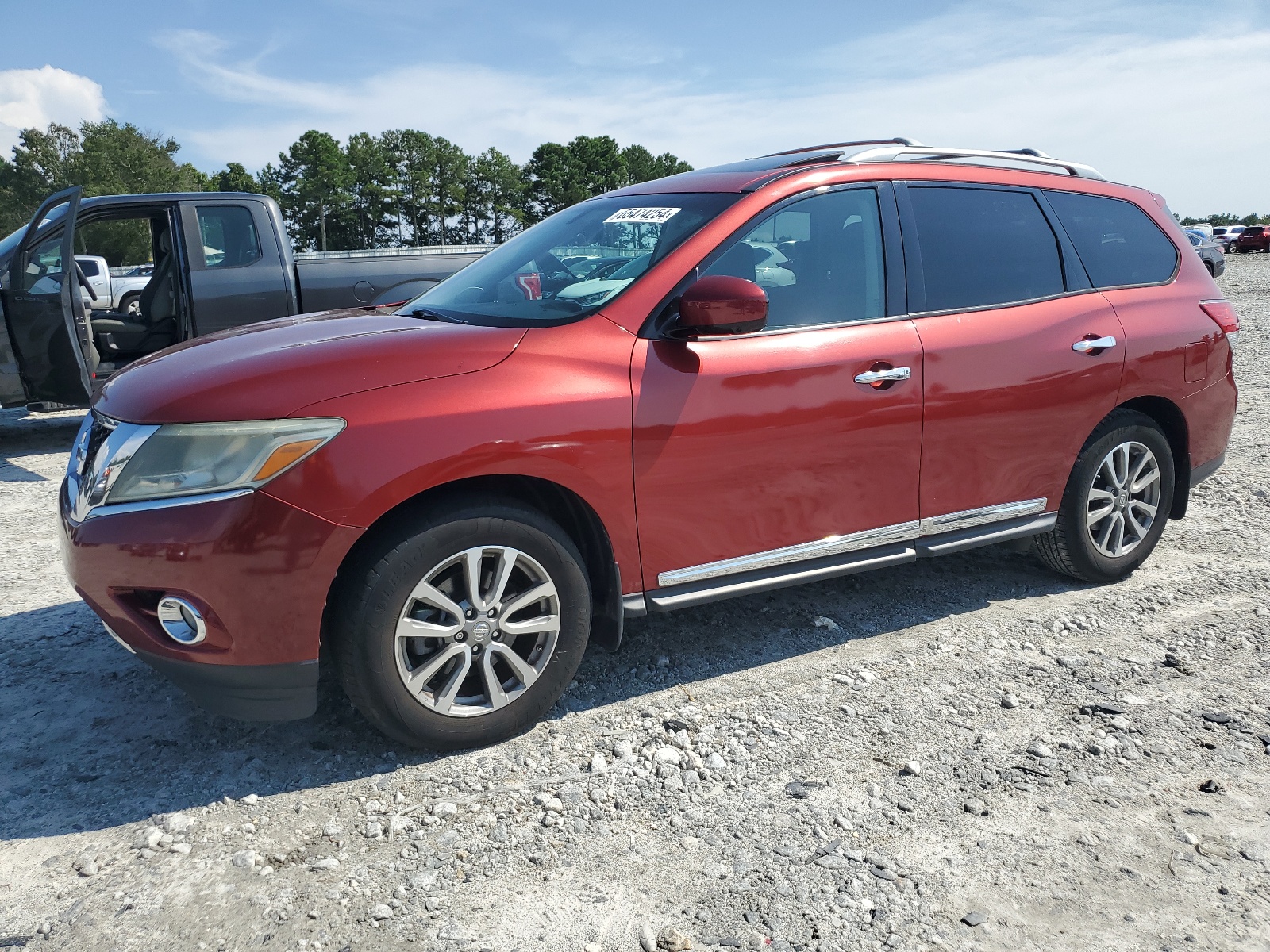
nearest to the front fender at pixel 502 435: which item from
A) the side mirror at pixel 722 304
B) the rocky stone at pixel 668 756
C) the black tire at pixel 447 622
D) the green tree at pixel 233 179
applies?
the black tire at pixel 447 622

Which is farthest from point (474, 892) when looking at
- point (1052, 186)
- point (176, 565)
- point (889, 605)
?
point (1052, 186)

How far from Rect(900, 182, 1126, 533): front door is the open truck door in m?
6.45

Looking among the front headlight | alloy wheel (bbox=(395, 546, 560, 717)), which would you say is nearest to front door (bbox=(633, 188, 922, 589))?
alloy wheel (bbox=(395, 546, 560, 717))

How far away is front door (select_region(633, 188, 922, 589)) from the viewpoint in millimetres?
3209

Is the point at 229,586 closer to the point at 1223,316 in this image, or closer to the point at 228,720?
the point at 228,720

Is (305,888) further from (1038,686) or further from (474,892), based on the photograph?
(1038,686)

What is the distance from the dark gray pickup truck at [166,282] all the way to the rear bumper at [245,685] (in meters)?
5.20

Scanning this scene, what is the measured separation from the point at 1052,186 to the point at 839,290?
1.50m

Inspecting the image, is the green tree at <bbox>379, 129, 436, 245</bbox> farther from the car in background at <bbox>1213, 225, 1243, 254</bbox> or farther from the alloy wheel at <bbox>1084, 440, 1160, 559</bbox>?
the alloy wheel at <bbox>1084, 440, 1160, 559</bbox>

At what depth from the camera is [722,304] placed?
308 cm

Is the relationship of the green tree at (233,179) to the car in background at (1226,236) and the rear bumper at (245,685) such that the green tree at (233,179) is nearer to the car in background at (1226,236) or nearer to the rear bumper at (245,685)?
the car in background at (1226,236)

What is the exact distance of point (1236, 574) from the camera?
4691 millimetres

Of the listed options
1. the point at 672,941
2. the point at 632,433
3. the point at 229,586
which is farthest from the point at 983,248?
the point at 229,586

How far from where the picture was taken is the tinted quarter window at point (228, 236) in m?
7.91
